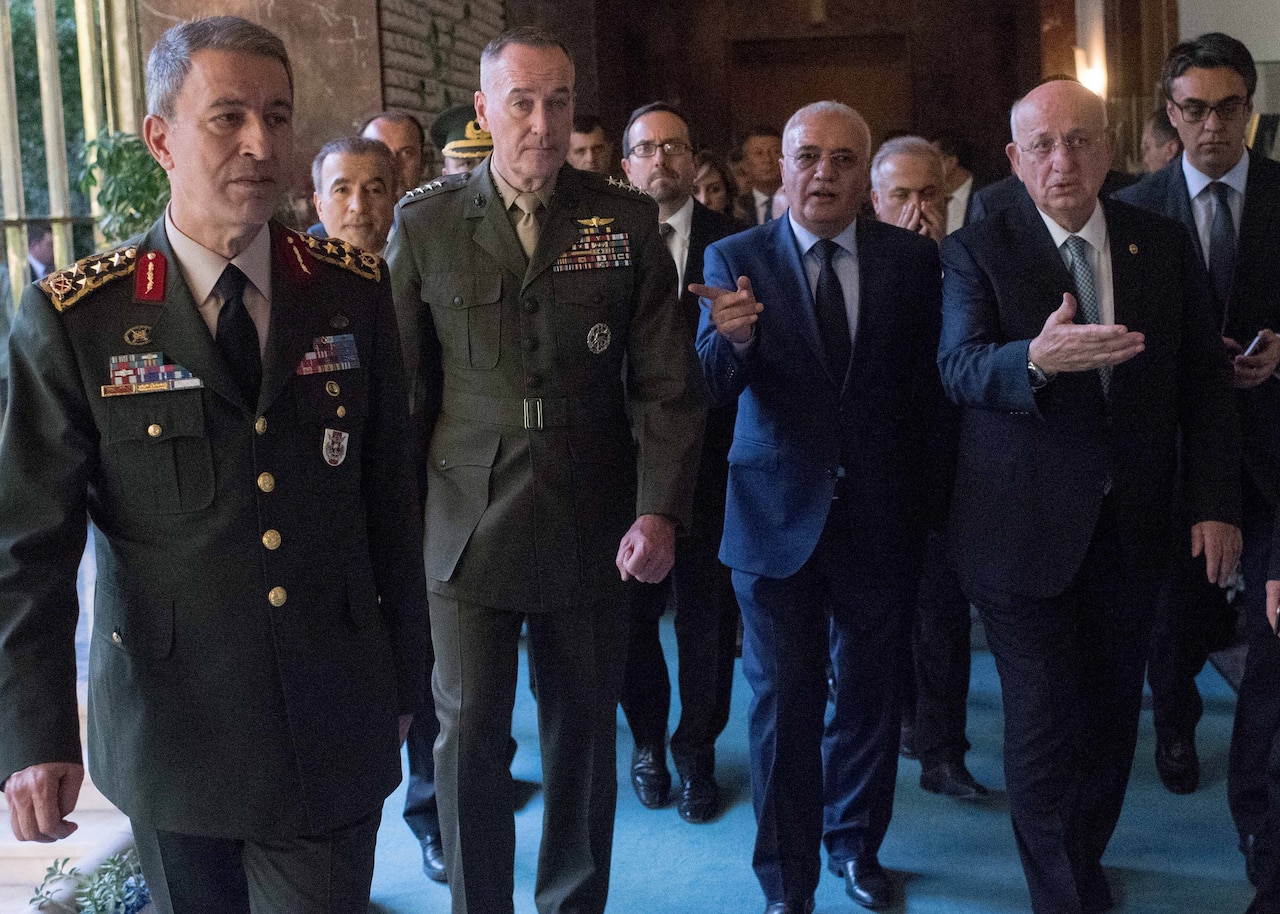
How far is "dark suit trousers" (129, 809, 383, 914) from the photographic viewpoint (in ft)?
6.29

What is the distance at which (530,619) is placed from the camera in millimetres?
2818

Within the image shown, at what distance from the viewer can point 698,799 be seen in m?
3.78

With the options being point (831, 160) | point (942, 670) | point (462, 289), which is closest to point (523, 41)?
point (462, 289)

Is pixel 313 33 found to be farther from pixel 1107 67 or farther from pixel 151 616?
pixel 151 616

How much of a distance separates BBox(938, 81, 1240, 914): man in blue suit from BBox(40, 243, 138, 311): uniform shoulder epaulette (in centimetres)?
164

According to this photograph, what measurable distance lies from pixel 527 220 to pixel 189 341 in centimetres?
109

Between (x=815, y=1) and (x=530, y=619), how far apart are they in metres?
9.20

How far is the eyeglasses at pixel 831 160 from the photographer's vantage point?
3.14 metres

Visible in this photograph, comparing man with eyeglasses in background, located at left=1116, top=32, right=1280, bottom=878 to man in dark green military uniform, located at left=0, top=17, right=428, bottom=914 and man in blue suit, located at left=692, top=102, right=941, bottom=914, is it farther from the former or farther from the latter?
man in dark green military uniform, located at left=0, top=17, right=428, bottom=914

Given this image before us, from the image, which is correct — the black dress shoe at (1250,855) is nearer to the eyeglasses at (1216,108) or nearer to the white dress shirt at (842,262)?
the white dress shirt at (842,262)

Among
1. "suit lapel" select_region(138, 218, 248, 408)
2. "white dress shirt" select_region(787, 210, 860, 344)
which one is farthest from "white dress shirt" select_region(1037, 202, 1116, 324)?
"suit lapel" select_region(138, 218, 248, 408)

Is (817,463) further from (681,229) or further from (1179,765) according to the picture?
(1179,765)

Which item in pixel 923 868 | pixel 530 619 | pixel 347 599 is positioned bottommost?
pixel 923 868

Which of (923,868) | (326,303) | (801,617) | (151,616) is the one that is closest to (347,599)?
(151,616)
